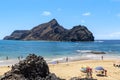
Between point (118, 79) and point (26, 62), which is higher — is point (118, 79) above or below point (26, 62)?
below

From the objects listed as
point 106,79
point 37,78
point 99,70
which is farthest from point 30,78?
point 99,70

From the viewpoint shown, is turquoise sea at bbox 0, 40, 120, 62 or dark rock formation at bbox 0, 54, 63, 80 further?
turquoise sea at bbox 0, 40, 120, 62

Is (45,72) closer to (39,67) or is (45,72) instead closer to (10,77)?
(39,67)

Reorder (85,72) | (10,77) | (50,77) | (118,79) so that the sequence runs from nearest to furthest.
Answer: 1. (10,77)
2. (50,77)
3. (118,79)
4. (85,72)

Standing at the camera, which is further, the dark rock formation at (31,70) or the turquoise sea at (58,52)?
the turquoise sea at (58,52)

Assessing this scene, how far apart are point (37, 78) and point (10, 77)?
6.20 ft

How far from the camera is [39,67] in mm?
19625

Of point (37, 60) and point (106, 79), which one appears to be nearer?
point (37, 60)

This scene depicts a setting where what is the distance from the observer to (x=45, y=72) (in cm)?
1997

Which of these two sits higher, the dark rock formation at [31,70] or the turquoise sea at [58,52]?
the dark rock formation at [31,70]

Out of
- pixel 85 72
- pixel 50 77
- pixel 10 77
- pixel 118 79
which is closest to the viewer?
pixel 10 77

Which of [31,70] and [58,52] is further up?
[31,70]

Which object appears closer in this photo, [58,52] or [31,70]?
[31,70]

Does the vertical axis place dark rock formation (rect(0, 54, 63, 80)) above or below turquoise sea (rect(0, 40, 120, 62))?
above
